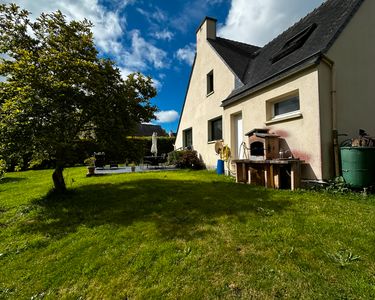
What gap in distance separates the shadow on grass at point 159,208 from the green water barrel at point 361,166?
6.51ft

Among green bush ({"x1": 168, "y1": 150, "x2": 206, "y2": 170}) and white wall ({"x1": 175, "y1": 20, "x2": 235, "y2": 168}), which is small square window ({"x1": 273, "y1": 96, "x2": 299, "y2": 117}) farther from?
green bush ({"x1": 168, "y1": 150, "x2": 206, "y2": 170})

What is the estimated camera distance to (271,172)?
6.25m

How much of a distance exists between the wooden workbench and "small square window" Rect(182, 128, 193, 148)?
8018 mm

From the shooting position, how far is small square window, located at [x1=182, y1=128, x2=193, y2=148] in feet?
49.9

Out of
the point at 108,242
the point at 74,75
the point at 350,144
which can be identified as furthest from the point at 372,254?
the point at 74,75

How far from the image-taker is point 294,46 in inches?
299

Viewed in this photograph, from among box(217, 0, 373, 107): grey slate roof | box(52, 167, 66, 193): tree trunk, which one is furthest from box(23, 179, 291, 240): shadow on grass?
box(217, 0, 373, 107): grey slate roof

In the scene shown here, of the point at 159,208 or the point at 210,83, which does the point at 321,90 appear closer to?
the point at 159,208

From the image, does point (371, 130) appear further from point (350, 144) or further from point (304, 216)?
point (304, 216)

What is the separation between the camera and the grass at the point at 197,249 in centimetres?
222

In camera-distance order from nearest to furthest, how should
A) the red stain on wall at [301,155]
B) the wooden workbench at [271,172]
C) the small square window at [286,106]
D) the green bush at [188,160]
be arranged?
the wooden workbench at [271,172]
the red stain on wall at [301,155]
the small square window at [286,106]
the green bush at [188,160]

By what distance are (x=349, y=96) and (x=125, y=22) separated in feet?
29.2

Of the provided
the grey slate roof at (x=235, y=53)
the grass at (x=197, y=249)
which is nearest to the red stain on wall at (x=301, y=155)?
the grass at (x=197, y=249)

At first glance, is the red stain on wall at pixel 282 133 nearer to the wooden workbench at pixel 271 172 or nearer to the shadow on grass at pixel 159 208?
the wooden workbench at pixel 271 172
